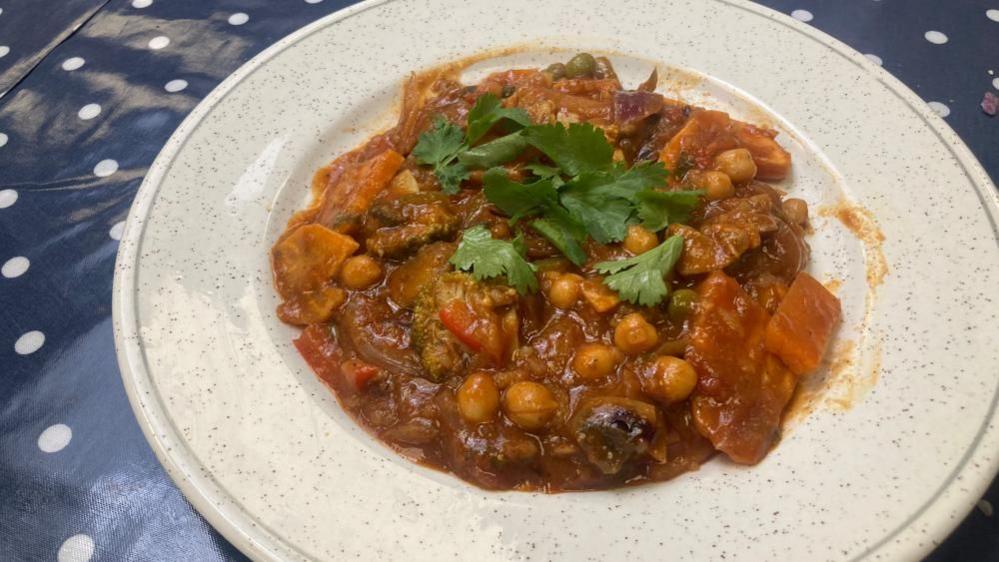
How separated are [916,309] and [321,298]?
9.34 feet

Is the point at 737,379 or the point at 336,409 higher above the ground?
the point at 737,379

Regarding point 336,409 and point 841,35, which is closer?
point 336,409

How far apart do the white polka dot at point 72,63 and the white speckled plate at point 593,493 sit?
182 centimetres

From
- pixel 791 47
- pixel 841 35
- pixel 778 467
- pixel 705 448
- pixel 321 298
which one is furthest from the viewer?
pixel 841 35

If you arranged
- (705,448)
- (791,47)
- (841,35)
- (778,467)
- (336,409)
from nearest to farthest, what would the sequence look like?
1. (778,467)
2. (705,448)
3. (336,409)
4. (791,47)
5. (841,35)

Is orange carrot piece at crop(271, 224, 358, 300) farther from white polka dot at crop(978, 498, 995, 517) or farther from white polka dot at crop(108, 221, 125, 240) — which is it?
white polka dot at crop(978, 498, 995, 517)

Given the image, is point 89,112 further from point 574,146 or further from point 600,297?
point 600,297

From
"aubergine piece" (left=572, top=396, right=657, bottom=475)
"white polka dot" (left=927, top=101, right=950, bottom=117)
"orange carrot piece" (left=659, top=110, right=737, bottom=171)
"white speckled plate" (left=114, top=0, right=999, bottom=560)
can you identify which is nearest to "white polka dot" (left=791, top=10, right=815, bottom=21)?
"white speckled plate" (left=114, top=0, right=999, bottom=560)

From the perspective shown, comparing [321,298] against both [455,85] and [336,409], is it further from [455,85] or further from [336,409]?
[455,85]

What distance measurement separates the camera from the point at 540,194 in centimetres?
360

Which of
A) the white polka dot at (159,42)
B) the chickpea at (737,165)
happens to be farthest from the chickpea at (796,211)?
the white polka dot at (159,42)

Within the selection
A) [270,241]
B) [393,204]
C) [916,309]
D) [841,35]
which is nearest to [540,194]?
[393,204]

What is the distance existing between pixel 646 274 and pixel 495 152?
43.5 inches

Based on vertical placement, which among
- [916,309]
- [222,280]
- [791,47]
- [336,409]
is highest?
[791,47]
